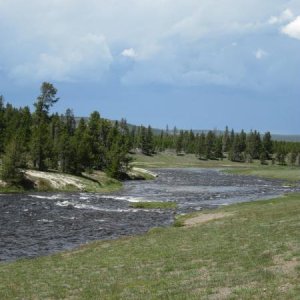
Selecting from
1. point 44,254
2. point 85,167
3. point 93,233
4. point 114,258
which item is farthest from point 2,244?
point 85,167

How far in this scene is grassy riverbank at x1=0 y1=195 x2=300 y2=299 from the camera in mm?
19047

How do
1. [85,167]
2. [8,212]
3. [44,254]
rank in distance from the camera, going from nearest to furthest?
[44,254] < [8,212] < [85,167]

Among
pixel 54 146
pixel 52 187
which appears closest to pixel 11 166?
pixel 52 187

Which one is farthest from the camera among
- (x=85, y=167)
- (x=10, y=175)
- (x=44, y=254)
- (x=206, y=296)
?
(x=85, y=167)

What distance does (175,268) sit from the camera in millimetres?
23734

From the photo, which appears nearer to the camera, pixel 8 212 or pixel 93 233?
pixel 93 233

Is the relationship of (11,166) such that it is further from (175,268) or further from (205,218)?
(175,268)

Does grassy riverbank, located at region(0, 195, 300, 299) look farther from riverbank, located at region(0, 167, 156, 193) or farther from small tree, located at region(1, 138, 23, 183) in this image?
small tree, located at region(1, 138, 23, 183)

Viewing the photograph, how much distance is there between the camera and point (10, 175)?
275 feet

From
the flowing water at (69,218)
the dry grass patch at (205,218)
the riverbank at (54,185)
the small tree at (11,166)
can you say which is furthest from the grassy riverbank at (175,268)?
the small tree at (11,166)

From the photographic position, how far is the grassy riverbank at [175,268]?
1905cm

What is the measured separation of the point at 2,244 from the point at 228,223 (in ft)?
61.3

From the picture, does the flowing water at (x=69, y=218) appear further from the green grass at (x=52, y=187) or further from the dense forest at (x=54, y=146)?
the dense forest at (x=54, y=146)

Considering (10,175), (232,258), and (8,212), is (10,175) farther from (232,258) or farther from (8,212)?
(232,258)
